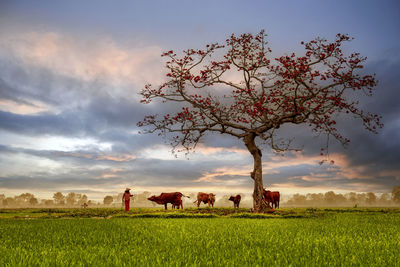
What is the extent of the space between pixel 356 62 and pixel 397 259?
57.4 feet

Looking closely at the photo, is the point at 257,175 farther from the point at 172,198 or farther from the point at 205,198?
the point at 205,198

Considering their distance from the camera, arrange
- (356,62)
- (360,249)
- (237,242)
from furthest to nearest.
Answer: (356,62) → (237,242) → (360,249)

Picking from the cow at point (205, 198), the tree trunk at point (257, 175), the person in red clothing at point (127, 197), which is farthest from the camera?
the cow at point (205, 198)

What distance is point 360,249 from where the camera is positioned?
236 inches

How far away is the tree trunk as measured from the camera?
72.3 feet

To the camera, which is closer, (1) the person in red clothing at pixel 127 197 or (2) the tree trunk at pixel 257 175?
(2) the tree trunk at pixel 257 175

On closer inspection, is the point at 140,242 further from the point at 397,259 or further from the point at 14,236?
the point at 397,259

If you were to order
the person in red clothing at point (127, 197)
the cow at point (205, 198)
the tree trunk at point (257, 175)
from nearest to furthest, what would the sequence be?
the tree trunk at point (257, 175) < the person in red clothing at point (127, 197) < the cow at point (205, 198)

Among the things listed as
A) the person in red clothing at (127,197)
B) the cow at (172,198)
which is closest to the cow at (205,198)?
the cow at (172,198)

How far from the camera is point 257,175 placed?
22359 millimetres

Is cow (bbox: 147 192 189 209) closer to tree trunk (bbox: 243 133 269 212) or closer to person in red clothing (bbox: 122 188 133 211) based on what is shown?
person in red clothing (bbox: 122 188 133 211)

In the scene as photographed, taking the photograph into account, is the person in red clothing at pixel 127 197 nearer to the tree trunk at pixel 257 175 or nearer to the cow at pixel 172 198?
the cow at pixel 172 198

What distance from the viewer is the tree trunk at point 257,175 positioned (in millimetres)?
22047

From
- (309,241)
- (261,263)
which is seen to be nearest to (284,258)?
(261,263)
